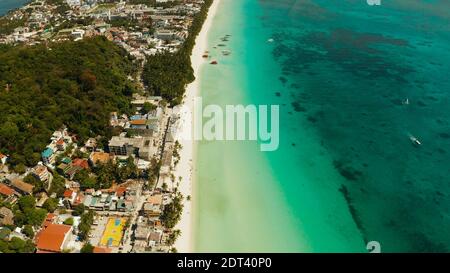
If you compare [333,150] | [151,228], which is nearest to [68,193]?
[151,228]

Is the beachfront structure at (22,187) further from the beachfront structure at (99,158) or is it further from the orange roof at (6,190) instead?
the beachfront structure at (99,158)

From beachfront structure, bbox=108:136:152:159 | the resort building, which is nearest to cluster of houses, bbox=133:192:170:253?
beachfront structure, bbox=108:136:152:159

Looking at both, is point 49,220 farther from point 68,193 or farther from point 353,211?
point 353,211

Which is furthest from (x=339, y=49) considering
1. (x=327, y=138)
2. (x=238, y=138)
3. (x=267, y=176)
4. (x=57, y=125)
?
(x=57, y=125)

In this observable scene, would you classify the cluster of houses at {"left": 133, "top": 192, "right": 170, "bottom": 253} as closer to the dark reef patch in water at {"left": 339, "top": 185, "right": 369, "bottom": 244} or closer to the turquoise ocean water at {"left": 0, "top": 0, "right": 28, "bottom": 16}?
the dark reef patch in water at {"left": 339, "top": 185, "right": 369, "bottom": 244}
